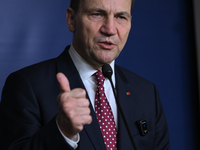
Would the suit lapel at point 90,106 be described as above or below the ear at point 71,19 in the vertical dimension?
below

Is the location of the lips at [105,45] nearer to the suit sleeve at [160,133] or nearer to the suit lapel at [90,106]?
the suit lapel at [90,106]

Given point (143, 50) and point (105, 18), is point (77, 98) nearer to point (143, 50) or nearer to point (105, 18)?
point (105, 18)

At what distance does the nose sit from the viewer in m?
1.48

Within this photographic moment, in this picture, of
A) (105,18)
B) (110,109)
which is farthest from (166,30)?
(110,109)

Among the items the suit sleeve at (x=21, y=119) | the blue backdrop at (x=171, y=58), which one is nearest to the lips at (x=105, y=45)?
the suit sleeve at (x=21, y=119)

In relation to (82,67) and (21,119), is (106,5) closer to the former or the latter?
(82,67)

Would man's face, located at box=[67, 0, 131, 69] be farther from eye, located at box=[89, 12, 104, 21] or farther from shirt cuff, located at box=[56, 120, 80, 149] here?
shirt cuff, located at box=[56, 120, 80, 149]

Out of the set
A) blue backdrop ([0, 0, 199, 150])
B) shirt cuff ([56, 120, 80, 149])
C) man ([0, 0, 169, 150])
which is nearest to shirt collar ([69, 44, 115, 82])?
man ([0, 0, 169, 150])

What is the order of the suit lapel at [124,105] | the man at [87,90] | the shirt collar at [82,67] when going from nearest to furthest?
the man at [87,90], the suit lapel at [124,105], the shirt collar at [82,67]

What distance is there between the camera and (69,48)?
1.68 metres

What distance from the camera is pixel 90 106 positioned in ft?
4.65

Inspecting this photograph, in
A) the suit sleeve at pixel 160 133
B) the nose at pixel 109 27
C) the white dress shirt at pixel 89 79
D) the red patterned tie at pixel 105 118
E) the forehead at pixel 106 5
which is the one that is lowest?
the suit sleeve at pixel 160 133

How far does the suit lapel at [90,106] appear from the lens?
135 cm

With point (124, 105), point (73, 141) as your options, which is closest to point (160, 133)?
point (124, 105)
